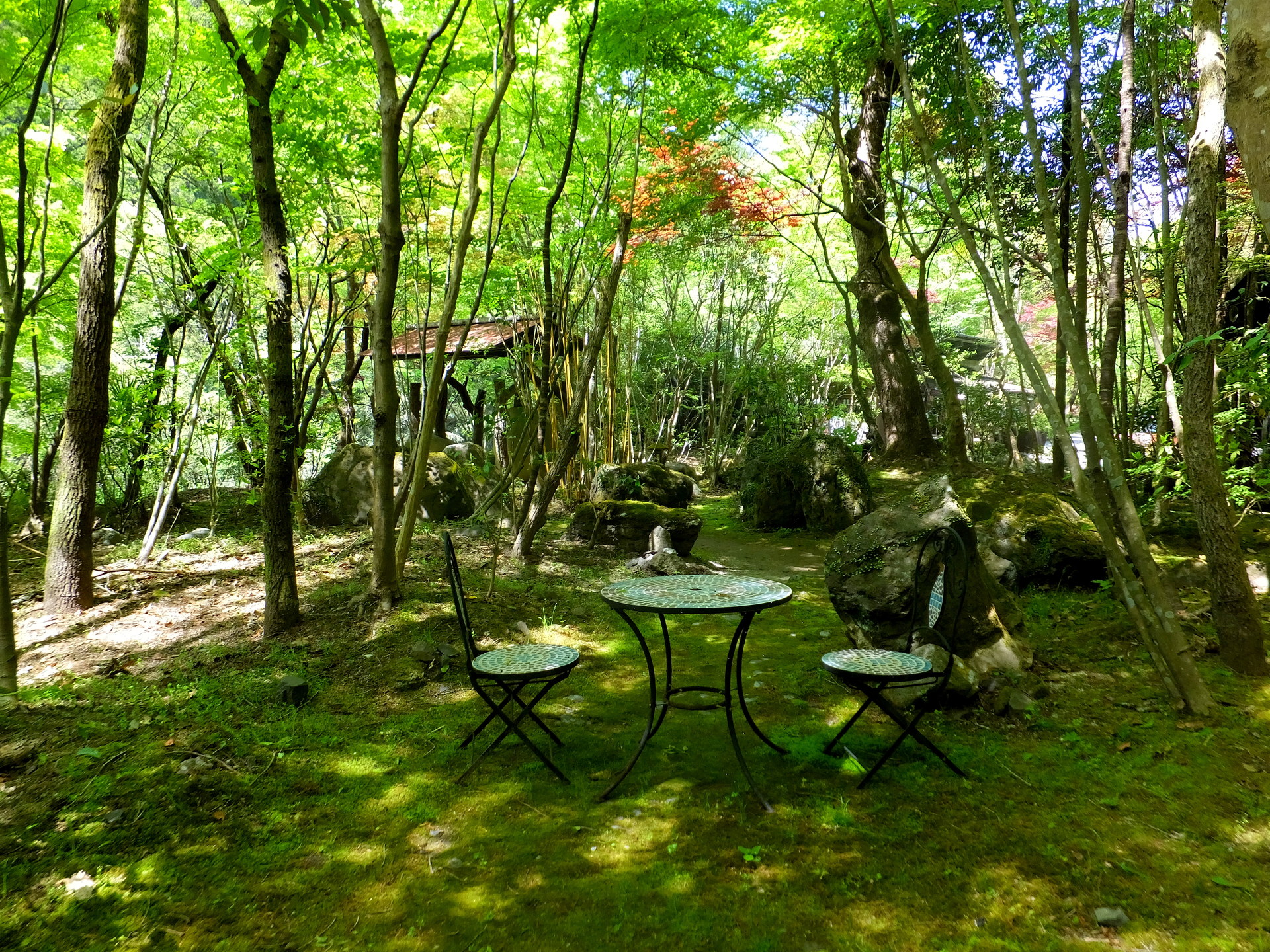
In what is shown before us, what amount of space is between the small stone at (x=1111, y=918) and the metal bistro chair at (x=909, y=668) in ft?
2.32

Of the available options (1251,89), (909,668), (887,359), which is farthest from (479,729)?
(887,359)

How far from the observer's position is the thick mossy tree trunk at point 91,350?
4.41 meters

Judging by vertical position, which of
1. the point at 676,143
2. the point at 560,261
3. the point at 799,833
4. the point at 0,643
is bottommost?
the point at 799,833

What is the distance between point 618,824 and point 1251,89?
2.59m

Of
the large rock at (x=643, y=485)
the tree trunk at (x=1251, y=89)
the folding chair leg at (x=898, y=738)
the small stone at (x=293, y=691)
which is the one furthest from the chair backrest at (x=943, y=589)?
the large rock at (x=643, y=485)

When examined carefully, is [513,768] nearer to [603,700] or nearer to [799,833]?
[603,700]

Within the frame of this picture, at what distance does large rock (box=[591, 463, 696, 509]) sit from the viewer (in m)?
8.20

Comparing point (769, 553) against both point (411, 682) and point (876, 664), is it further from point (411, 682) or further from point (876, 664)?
point (876, 664)

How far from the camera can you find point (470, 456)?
9.05m

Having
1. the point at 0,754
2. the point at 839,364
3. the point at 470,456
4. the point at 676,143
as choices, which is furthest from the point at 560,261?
the point at 839,364

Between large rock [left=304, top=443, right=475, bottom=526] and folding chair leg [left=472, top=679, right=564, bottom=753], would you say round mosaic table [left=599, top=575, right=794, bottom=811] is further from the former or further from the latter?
large rock [left=304, top=443, right=475, bottom=526]

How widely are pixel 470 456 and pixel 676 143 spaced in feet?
14.9

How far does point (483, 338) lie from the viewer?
32.5 ft

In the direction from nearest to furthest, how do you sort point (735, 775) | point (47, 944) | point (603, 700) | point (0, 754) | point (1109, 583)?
1. point (47, 944)
2. point (0, 754)
3. point (735, 775)
4. point (603, 700)
5. point (1109, 583)
